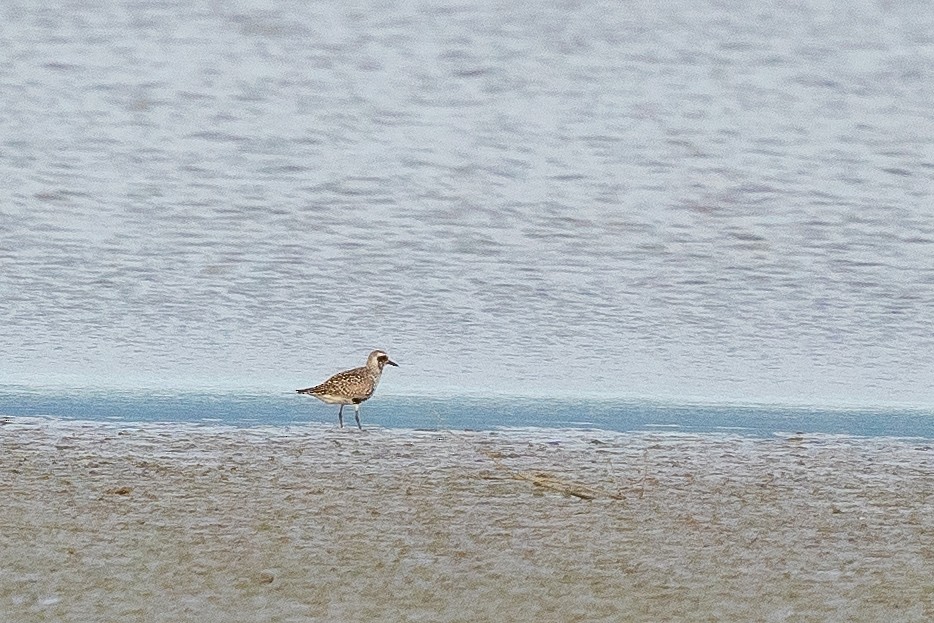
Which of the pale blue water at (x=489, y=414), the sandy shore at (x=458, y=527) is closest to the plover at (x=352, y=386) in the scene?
the pale blue water at (x=489, y=414)

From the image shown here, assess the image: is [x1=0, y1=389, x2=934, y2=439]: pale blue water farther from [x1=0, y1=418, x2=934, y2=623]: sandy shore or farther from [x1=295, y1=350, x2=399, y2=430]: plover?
[x1=0, y1=418, x2=934, y2=623]: sandy shore

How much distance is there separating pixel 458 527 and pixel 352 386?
401 cm

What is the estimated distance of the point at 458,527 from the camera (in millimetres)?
6207

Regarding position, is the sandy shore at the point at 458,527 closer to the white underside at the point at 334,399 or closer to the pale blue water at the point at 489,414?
the pale blue water at the point at 489,414

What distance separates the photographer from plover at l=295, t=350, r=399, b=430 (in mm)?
10078

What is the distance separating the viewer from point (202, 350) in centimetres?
1088

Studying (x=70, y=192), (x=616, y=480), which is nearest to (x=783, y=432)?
(x=616, y=480)


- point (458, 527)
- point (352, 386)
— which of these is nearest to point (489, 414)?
point (352, 386)

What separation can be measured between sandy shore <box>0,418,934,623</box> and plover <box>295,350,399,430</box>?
1137 millimetres

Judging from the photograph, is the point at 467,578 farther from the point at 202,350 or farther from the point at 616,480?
the point at 202,350

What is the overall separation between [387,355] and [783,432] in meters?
2.88

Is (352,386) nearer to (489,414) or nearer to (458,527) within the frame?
(489,414)

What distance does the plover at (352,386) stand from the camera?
10.1m

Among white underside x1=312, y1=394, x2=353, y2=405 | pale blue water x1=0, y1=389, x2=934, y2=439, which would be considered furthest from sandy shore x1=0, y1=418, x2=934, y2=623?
white underside x1=312, y1=394, x2=353, y2=405
